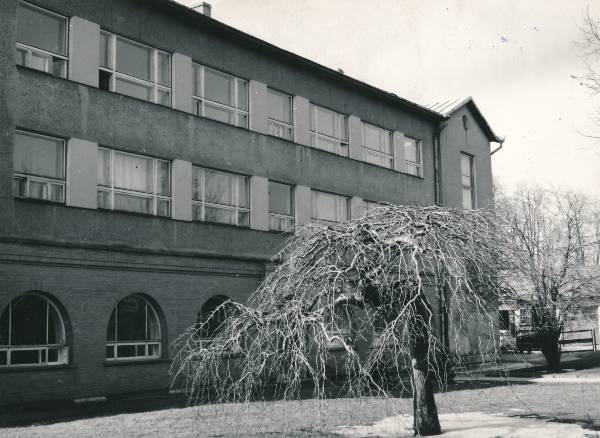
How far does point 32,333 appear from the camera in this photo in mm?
17703

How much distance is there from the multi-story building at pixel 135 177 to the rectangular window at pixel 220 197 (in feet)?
0.15

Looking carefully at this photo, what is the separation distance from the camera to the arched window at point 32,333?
17.2m

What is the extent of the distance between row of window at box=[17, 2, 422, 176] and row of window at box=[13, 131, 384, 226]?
1.75 m

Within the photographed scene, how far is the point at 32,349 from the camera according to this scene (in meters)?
17.6

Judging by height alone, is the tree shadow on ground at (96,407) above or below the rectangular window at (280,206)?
below

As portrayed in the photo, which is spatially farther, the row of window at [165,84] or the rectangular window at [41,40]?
the row of window at [165,84]

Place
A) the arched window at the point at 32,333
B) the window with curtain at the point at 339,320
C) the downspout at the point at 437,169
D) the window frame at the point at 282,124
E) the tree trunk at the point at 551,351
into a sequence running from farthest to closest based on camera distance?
1. the downspout at the point at 437,169
2. the tree trunk at the point at 551,351
3. the window frame at the point at 282,124
4. the arched window at the point at 32,333
5. the window with curtain at the point at 339,320

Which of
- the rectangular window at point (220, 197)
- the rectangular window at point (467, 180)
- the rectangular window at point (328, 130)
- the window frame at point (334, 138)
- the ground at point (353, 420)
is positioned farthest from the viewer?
the rectangular window at point (467, 180)

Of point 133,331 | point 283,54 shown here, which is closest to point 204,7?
point 283,54

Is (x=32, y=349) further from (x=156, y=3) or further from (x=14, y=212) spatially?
(x=156, y=3)

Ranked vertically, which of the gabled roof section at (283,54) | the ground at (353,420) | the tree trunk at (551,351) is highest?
the gabled roof section at (283,54)

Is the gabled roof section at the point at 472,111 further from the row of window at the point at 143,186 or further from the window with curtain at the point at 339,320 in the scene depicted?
the window with curtain at the point at 339,320

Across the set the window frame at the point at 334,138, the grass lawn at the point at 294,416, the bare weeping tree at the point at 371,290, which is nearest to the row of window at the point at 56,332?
the grass lawn at the point at 294,416

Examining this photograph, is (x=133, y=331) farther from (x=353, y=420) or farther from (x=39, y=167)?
(x=353, y=420)
